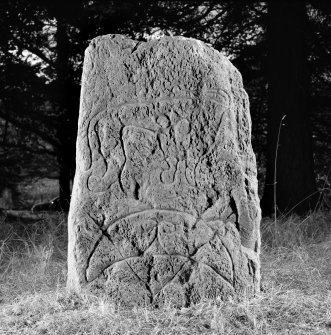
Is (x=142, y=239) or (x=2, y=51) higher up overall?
(x=2, y=51)

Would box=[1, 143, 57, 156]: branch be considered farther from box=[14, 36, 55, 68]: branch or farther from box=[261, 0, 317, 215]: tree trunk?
box=[261, 0, 317, 215]: tree trunk

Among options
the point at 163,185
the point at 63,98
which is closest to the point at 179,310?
the point at 163,185

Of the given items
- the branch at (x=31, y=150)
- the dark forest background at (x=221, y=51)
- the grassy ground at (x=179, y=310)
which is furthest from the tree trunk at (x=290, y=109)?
the branch at (x=31, y=150)

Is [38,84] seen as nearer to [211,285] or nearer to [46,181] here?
[46,181]

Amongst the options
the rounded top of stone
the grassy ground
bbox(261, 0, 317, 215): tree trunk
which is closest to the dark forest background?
bbox(261, 0, 317, 215): tree trunk

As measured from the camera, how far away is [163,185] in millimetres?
3193

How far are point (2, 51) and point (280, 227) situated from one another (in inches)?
139

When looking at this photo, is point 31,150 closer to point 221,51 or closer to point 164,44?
point 221,51

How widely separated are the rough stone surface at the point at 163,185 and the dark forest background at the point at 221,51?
2.89m

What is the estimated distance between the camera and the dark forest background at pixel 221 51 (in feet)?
20.1

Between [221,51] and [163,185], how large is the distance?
374 centimetres

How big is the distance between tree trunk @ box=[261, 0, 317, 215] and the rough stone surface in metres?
2.90

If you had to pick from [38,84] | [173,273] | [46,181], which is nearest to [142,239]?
[173,273]

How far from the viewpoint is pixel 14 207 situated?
23.7 ft
